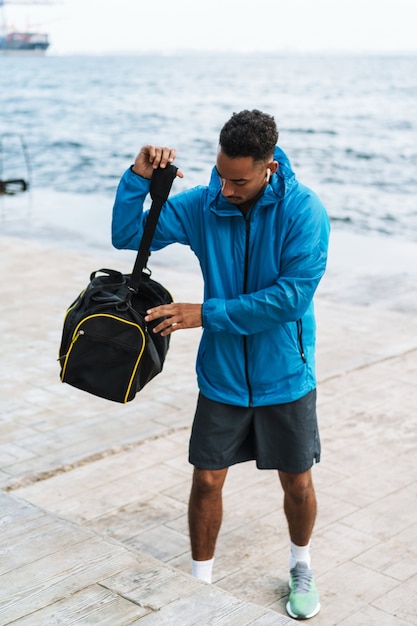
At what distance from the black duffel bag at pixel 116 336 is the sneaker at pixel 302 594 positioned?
1.05 metres

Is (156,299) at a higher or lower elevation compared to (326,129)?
higher

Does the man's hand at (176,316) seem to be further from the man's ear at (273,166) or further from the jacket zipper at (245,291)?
the man's ear at (273,166)

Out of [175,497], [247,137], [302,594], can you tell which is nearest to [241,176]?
[247,137]

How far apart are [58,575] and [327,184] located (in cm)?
2658

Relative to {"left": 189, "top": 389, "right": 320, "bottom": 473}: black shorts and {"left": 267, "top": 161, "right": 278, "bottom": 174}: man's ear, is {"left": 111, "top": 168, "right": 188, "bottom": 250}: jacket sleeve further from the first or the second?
{"left": 189, "top": 389, "right": 320, "bottom": 473}: black shorts

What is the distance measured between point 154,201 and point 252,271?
41 centimetres

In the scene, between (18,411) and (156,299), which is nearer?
(156,299)

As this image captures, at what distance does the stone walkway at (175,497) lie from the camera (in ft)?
10.0


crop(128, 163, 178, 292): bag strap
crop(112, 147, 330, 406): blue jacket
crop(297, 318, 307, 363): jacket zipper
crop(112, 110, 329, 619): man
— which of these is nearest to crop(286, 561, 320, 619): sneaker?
crop(112, 110, 329, 619): man

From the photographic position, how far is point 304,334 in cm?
344

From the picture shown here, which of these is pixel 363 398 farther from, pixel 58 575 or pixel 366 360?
pixel 58 575

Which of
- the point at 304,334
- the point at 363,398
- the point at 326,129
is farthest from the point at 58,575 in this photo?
the point at 326,129

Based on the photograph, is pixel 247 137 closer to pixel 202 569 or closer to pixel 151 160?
pixel 151 160

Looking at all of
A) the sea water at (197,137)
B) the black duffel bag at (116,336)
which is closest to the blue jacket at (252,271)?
the black duffel bag at (116,336)
